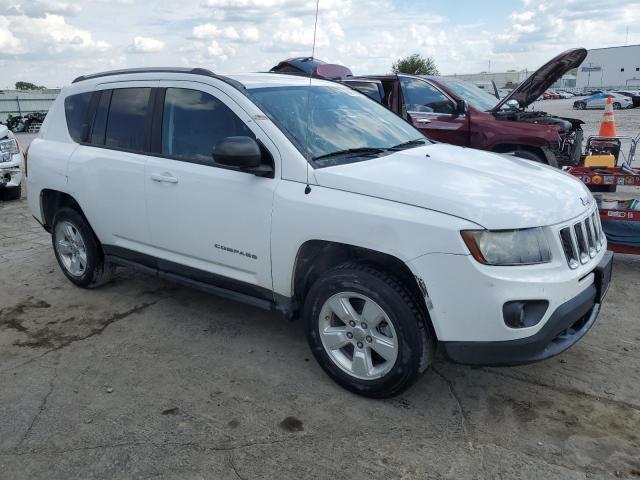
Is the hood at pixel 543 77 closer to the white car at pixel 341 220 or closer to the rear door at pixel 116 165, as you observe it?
the white car at pixel 341 220

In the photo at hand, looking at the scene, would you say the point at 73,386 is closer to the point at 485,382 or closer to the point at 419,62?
the point at 485,382

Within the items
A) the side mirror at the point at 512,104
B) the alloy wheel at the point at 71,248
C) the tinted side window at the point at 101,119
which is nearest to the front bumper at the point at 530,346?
the tinted side window at the point at 101,119

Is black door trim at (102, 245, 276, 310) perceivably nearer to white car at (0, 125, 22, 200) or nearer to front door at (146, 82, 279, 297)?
front door at (146, 82, 279, 297)

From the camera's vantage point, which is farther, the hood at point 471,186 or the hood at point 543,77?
the hood at point 543,77

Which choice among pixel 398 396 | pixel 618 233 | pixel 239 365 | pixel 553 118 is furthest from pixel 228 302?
pixel 553 118

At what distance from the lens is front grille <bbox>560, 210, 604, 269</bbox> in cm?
294

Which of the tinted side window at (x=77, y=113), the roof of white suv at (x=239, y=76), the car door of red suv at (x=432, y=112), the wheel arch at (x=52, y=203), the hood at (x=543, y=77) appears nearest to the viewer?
the roof of white suv at (x=239, y=76)

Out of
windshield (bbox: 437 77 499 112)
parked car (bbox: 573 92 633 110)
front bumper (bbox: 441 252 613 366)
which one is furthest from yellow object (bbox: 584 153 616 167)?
parked car (bbox: 573 92 633 110)

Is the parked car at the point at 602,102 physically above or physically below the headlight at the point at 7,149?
above

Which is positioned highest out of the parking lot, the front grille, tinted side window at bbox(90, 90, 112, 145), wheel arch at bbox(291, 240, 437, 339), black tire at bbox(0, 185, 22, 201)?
tinted side window at bbox(90, 90, 112, 145)

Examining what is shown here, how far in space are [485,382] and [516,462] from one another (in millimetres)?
771

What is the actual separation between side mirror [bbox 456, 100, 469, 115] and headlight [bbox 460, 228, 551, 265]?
5.17 metres

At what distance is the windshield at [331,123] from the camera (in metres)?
3.44

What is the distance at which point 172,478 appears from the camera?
2615 millimetres
